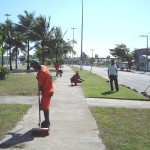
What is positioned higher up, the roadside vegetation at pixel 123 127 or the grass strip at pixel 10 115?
the grass strip at pixel 10 115

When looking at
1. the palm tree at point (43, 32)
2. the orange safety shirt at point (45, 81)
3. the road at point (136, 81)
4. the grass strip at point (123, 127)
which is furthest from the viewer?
the palm tree at point (43, 32)

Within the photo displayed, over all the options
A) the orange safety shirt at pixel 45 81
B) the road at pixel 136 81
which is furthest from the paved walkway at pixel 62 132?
the road at pixel 136 81

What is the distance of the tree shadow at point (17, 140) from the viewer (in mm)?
7645

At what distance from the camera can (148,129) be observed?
31.6 feet

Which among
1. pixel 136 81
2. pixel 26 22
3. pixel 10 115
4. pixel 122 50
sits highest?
pixel 26 22

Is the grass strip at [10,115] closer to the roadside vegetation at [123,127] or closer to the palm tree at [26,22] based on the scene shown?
the roadside vegetation at [123,127]

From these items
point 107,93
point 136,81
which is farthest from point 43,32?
point 107,93

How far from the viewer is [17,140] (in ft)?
26.5

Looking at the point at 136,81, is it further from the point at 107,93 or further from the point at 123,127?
the point at 123,127

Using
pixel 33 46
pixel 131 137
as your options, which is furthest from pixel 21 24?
pixel 131 137

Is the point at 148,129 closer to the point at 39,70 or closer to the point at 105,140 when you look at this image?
the point at 105,140

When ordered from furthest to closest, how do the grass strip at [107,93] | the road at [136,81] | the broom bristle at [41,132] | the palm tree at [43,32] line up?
the palm tree at [43,32] < the road at [136,81] < the grass strip at [107,93] < the broom bristle at [41,132]

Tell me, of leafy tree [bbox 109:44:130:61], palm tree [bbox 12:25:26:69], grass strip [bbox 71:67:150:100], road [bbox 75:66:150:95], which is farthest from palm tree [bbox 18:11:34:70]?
leafy tree [bbox 109:44:130:61]

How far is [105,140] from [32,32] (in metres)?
51.0
